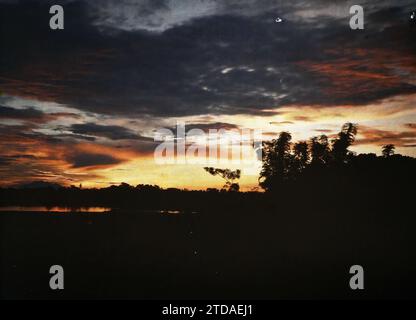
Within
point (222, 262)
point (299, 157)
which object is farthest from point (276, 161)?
point (222, 262)

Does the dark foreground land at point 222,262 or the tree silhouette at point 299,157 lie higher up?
the tree silhouette at point 299,157

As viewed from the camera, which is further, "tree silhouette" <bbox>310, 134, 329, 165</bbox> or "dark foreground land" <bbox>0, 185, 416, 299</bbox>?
"tree silhouette" <bbox>310, 134, 329, 165</bbox>

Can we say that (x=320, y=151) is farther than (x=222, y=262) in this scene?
Yes

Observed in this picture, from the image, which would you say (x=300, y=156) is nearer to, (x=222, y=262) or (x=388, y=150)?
(x=388, y=150)

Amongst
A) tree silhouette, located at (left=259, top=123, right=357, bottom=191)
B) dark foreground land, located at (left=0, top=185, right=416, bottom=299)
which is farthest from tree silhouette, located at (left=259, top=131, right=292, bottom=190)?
dark foreground land, located at (left=0, top=185, right=416, bottom=299)

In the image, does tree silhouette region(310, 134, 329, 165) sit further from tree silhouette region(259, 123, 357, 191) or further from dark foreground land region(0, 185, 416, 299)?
dark foreground land region(0, 185, 416, 299)

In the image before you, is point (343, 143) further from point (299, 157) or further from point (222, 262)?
point (222, 262)

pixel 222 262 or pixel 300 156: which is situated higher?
pixel 300 156

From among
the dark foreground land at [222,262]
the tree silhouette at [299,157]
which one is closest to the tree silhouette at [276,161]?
the tree silhouette at [299,157]

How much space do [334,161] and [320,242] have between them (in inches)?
1068

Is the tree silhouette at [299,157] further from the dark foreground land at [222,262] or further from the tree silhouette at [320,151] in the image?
the dark foreground land at [222,262]

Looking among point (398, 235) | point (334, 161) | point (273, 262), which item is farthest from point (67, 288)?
point (334, 161)

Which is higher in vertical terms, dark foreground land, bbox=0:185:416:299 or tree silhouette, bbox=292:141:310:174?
tree silhouette, bbox=292:141:310:174
